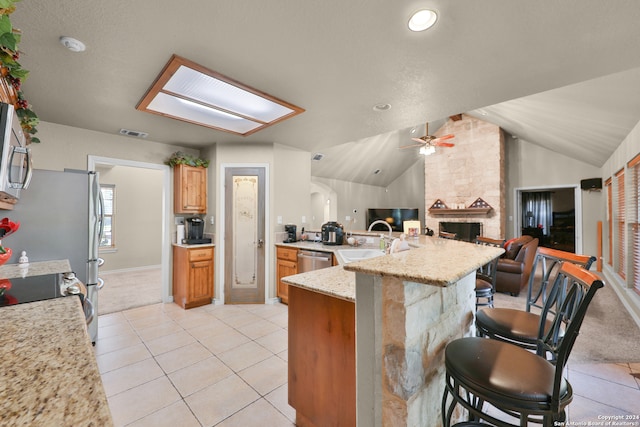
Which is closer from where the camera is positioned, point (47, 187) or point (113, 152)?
point (47, 187)

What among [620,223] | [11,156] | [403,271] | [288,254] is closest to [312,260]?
[288,254]

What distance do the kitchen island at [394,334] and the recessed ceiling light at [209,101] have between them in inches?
73.6

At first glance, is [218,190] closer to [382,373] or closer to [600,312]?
[382,373]

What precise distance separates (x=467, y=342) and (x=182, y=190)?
13.1 feet

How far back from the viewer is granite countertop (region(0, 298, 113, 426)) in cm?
51

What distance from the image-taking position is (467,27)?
1.64m

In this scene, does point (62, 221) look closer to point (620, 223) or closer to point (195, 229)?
point (195, 229)

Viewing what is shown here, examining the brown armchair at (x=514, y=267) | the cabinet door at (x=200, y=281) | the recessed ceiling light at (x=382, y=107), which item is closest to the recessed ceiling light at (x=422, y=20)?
the recessed ceiling light at (x=382, y=107)

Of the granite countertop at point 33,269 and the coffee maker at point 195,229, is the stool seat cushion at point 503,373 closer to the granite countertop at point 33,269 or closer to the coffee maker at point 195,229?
the granite countertop at point 33,269

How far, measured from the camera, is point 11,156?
1.50 meters

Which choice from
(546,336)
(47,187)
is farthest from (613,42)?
(47,187)

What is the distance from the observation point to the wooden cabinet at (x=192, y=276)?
3832mm

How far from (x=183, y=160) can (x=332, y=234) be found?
242 cm

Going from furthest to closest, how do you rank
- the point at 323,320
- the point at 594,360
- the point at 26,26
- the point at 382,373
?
the point at 594,360, the point at 26,26, the point at 323,320, the point at 382,373
